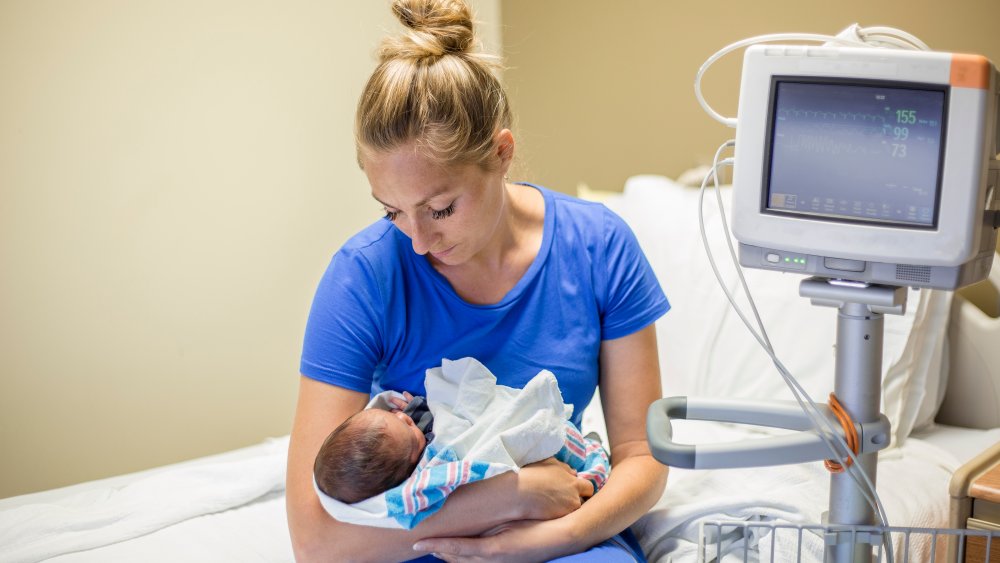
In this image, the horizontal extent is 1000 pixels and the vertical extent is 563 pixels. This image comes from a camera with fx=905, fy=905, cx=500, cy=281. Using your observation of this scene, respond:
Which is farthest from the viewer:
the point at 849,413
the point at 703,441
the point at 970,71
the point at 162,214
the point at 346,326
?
the point at 162,214

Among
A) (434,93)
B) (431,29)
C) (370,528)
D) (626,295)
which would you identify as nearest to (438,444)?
(370,528)

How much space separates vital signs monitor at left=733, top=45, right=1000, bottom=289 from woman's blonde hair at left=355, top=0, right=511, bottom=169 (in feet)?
1.55

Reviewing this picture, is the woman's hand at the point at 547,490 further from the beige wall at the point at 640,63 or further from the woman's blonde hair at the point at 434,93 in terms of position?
the beige wall at the point at 640,63

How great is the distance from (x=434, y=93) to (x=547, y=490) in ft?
1.95

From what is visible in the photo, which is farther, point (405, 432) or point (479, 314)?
point (479, 314)

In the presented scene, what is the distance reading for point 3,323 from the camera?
2.15 metres

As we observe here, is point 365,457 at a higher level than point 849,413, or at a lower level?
lower

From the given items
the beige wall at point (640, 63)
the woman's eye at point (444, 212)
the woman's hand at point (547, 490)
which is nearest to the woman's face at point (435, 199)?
the woman's eye at point (444, 212)

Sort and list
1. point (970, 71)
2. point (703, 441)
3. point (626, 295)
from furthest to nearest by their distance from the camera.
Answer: point (703, 441) < point (626, 295) < point (970, 71)

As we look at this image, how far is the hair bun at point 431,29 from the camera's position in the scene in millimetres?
1338

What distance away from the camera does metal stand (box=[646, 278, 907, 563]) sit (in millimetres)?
897

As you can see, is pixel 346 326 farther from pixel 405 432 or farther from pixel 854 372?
pixel 854 372

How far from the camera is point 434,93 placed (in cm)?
130

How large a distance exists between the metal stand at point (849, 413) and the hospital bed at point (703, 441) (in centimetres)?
45
